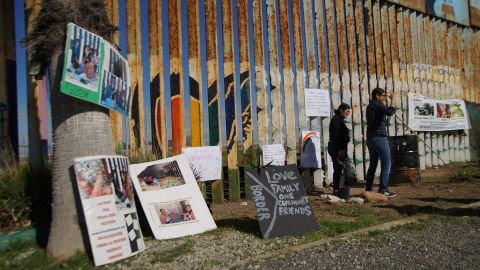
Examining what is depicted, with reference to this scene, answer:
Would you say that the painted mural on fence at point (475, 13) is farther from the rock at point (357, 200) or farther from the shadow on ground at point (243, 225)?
the shadow on ground at point (243, 225)

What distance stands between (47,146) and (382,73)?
776cm

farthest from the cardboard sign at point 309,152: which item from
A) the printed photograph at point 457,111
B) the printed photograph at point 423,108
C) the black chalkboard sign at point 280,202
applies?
the printed photograph at point 457,111

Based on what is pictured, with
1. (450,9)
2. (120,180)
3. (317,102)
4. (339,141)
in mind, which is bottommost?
(120,180)

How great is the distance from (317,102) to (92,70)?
5429mm

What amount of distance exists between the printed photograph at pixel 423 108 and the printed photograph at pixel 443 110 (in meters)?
0.39

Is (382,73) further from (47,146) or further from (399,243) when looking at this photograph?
(47,146)

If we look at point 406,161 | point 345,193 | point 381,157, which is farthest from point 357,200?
point 406,161

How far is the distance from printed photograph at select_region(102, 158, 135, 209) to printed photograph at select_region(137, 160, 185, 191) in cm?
59

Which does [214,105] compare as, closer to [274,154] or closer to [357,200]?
[274,154]

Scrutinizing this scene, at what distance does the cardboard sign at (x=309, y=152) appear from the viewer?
7.70 m

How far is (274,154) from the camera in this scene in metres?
7.11

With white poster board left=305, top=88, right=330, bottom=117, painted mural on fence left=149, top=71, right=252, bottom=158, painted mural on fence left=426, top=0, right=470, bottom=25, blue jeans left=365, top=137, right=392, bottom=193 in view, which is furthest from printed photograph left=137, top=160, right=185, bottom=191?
painted mural on fence left=426, top=0, right=470, bottom=25

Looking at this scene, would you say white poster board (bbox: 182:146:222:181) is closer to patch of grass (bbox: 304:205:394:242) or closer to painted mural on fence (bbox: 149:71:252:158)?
painted mural on fence (bbox: 149:71:252:158)

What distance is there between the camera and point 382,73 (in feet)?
31.5
